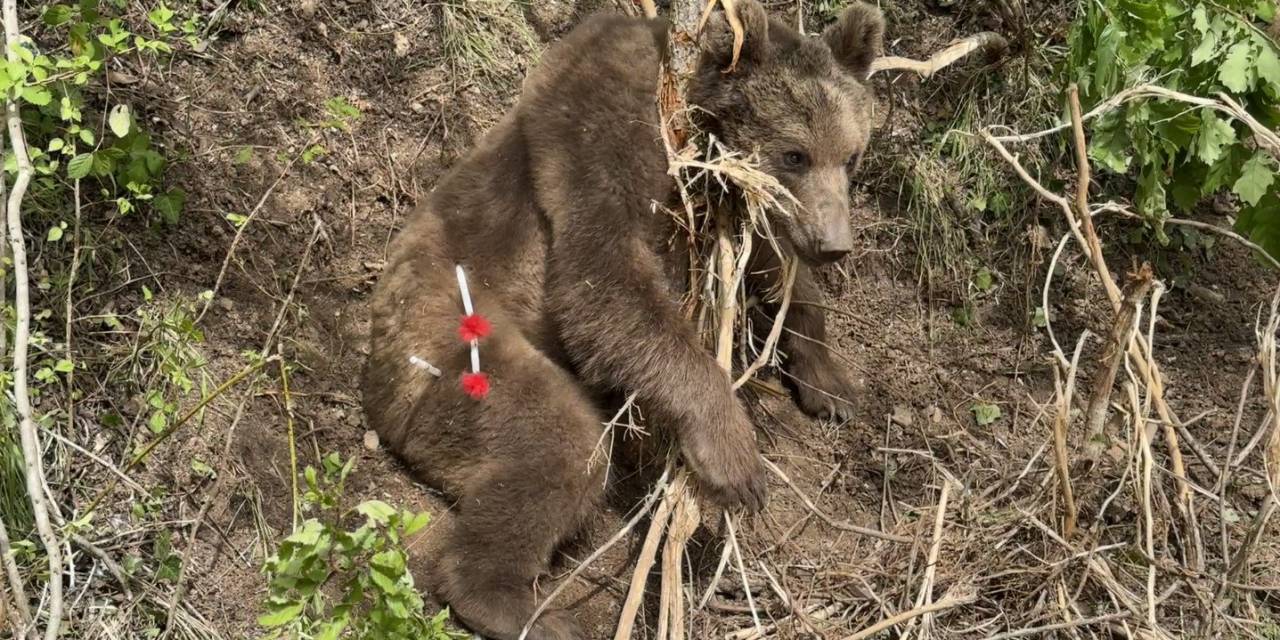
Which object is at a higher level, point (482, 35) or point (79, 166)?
point (79, 166)

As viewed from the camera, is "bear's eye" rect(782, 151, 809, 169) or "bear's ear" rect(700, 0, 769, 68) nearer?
"bear's ear" rect(700, 0, 769, 68)

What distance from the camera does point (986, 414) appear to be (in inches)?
235

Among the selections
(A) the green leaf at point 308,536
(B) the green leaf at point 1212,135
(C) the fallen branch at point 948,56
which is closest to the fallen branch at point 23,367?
(A) the green leaf at point 308,536

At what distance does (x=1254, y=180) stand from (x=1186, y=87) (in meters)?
0.56

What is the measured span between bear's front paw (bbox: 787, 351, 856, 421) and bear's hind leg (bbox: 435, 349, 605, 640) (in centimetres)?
131

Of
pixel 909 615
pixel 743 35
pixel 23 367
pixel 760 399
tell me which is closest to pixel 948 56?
pixel 743 35

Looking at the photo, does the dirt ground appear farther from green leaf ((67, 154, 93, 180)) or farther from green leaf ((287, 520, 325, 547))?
green leaf ((287, 520, 325, 547))

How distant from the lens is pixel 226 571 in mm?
4523

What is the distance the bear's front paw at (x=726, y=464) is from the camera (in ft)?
15.8

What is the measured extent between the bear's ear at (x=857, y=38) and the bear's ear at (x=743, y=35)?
0.43m

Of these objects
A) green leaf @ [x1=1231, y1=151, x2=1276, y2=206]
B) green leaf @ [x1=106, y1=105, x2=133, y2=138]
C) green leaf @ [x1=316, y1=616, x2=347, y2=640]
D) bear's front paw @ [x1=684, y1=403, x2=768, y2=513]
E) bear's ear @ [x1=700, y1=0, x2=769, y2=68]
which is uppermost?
bear's ear @ [x1=700, y1=0, x2=769, y2=68]

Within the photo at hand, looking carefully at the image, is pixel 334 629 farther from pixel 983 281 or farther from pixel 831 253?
pixel 983 281

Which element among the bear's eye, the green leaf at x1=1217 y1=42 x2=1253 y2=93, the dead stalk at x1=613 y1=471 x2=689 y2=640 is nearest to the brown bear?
the bear's eye

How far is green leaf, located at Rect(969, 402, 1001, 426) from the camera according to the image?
235 inches
